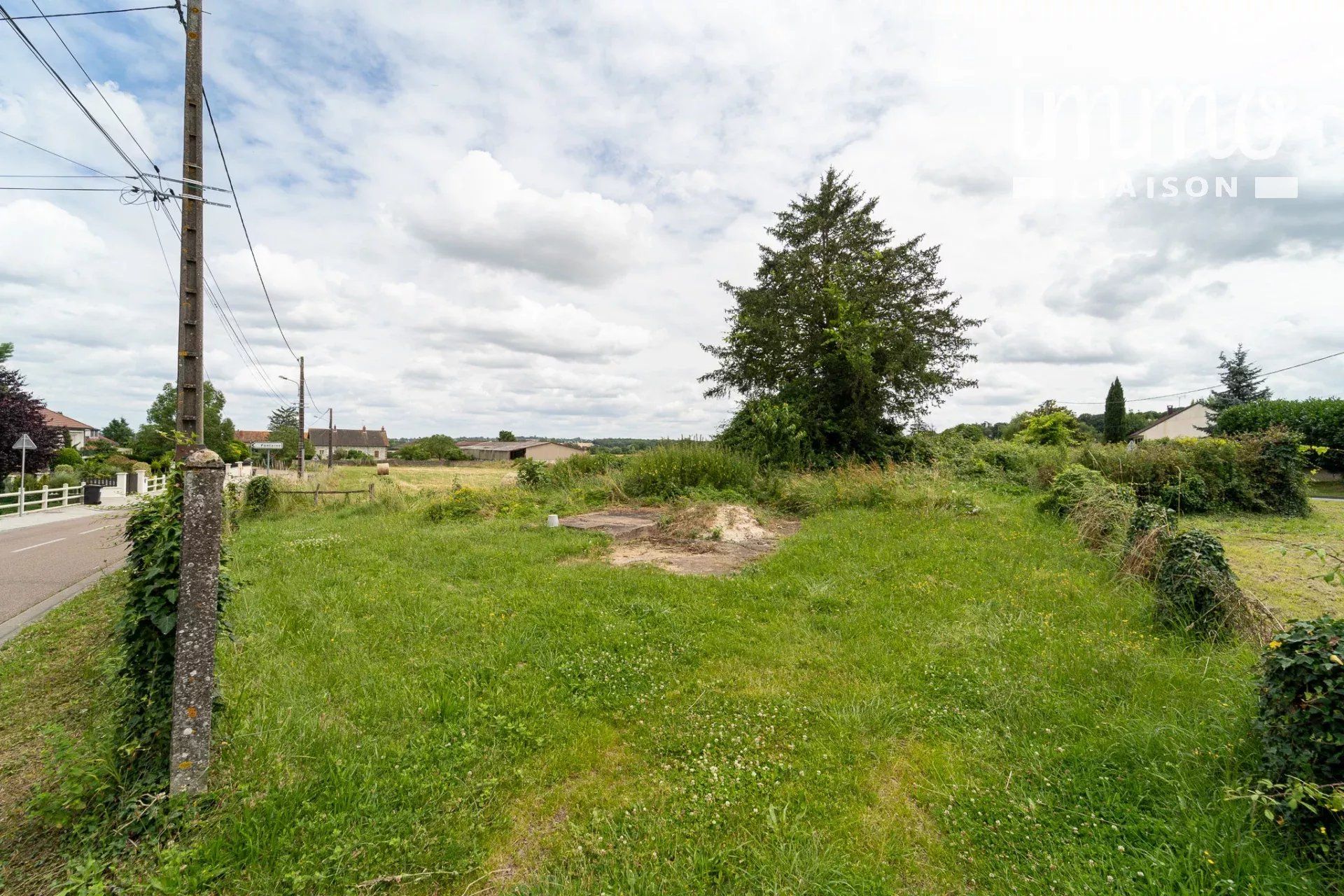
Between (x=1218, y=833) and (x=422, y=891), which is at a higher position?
(x=1218, y=833)

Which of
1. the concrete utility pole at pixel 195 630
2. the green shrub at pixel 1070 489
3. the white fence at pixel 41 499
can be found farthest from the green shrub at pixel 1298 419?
the white fence at pixel 41 499

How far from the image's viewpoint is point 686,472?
45.6 ft

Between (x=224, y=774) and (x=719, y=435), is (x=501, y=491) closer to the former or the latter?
(x=719, y=435)

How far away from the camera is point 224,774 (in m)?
2.59

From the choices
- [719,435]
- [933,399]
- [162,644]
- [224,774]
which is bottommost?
[224,774]

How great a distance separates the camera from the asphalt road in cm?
643

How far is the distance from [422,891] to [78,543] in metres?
13.6

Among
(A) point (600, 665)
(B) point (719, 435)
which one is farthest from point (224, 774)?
(B) point (719, 435)

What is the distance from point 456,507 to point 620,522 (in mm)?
4093

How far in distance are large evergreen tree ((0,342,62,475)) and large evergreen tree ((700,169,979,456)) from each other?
24476mm

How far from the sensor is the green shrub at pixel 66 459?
25094mm

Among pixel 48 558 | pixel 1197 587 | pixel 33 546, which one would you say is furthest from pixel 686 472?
pixel 33 546

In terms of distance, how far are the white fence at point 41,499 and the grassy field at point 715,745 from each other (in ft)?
51.1

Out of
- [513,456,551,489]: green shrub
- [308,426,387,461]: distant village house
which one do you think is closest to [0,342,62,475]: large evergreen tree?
[513,456,551,489]: green shrub
